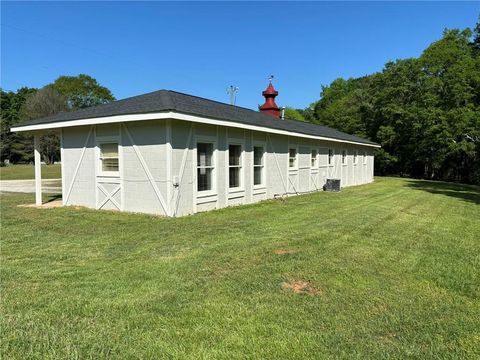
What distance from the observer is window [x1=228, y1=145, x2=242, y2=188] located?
1112 centimetres

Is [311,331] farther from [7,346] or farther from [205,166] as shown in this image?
[205,166]

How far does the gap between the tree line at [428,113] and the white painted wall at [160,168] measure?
15133 mm

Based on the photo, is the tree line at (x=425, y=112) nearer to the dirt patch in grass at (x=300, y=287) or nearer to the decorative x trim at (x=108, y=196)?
the decorative x trim at (x=108, y=196)

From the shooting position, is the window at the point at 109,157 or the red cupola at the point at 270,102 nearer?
the window at the point at 109,157

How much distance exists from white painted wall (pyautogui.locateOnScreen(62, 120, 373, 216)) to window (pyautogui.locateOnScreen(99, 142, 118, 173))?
0.20 metres

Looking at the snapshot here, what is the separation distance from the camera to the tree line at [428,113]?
2269cm

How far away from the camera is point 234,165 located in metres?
11.3

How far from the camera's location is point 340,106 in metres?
42.6

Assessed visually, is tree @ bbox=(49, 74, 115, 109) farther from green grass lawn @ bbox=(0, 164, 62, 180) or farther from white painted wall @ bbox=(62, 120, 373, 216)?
white painted wall @ bbox=(62, 120, 373, 216)

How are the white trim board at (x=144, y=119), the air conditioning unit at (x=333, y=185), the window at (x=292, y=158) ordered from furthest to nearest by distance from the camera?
the air conditioning unit at (x=333, y=185)
the window at (x=292, y=158)
the white trim board at (x=144, y=119)

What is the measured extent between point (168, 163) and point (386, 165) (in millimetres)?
30944

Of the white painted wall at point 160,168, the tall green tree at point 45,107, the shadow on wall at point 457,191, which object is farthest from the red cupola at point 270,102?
the tall green tree at point 45,107

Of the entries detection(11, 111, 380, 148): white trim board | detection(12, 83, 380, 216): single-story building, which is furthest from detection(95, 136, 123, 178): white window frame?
detection(11, 111, 380, 148): white trim board

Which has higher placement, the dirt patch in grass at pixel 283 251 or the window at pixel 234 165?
the window at pixel 234 165
